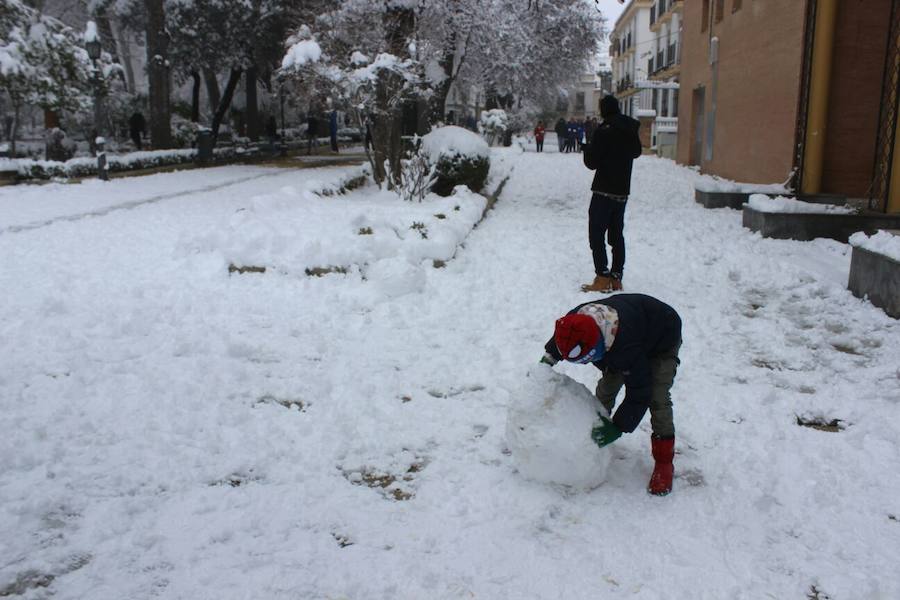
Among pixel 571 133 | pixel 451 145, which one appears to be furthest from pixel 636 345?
pixel 571 133

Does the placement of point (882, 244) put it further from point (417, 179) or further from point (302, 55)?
point (302, 55)

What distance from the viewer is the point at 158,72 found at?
64.4 ft

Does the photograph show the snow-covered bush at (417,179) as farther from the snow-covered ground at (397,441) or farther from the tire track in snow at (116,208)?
the tire track in snow at (116,208)

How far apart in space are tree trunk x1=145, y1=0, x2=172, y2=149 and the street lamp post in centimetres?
422

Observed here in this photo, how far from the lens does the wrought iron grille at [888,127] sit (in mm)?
7844

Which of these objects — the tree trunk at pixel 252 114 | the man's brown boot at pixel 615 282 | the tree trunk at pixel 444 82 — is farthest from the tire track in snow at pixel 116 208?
the tree trunk at pixel 252 114

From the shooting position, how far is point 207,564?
8.27ft

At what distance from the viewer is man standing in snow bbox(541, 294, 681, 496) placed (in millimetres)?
2838

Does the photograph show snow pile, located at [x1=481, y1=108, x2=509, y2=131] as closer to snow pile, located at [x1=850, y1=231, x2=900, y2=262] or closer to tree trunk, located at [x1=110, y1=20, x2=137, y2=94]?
tree trunk, located at [x1=110, y1=20, x2=137, y2=94]

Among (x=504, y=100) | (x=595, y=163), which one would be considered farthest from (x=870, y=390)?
(x=504, y=100)

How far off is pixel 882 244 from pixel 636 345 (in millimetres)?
3992

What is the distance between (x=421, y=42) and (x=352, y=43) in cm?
142

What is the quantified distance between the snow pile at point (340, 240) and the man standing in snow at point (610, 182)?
5.40 ft

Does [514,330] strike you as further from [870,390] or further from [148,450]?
[148,450]
